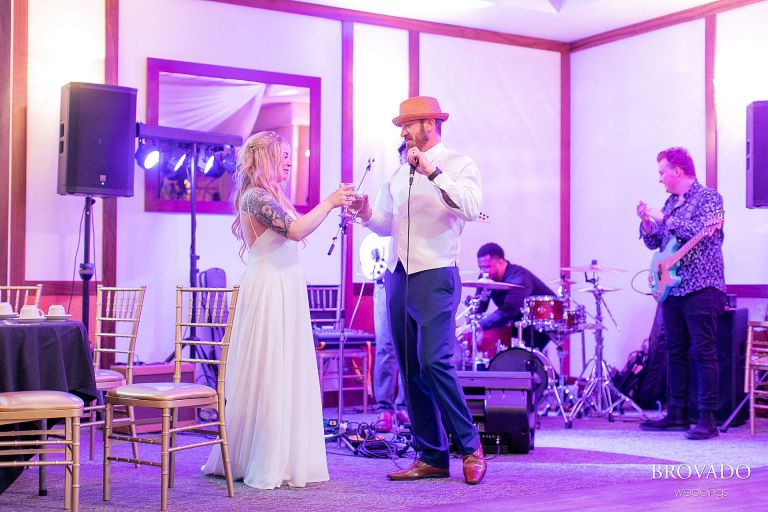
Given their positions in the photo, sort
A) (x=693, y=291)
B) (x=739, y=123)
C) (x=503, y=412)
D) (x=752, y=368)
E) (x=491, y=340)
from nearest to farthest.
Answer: (x=503, y=412), (x=693, y=291), (x=752, y=368), (x=491, y=340), (x=739, y=123)

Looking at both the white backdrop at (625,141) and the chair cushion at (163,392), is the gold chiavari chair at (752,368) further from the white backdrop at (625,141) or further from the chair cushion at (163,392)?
the chair cushion at (163,392)

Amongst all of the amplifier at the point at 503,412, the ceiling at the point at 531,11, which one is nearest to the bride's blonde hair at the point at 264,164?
the amplifier at the point at 503,412

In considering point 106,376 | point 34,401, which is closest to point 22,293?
point 106,376

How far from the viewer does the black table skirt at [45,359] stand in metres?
3.99

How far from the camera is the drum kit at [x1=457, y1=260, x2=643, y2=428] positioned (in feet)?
23.0

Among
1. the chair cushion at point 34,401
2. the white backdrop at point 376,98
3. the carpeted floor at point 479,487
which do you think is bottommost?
the carpeted floor at point 479,487

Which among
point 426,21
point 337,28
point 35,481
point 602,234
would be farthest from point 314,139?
point 35,481

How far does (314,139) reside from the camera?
8023 millimetres

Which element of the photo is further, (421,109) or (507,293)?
(507,293)

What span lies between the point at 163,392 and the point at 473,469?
147 cm

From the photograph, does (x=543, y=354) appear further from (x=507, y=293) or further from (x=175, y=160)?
(x=175, y=160)

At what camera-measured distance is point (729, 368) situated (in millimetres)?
6793

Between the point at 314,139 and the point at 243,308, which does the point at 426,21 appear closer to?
the point at 314,139

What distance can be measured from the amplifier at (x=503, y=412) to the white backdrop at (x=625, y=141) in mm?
3156
